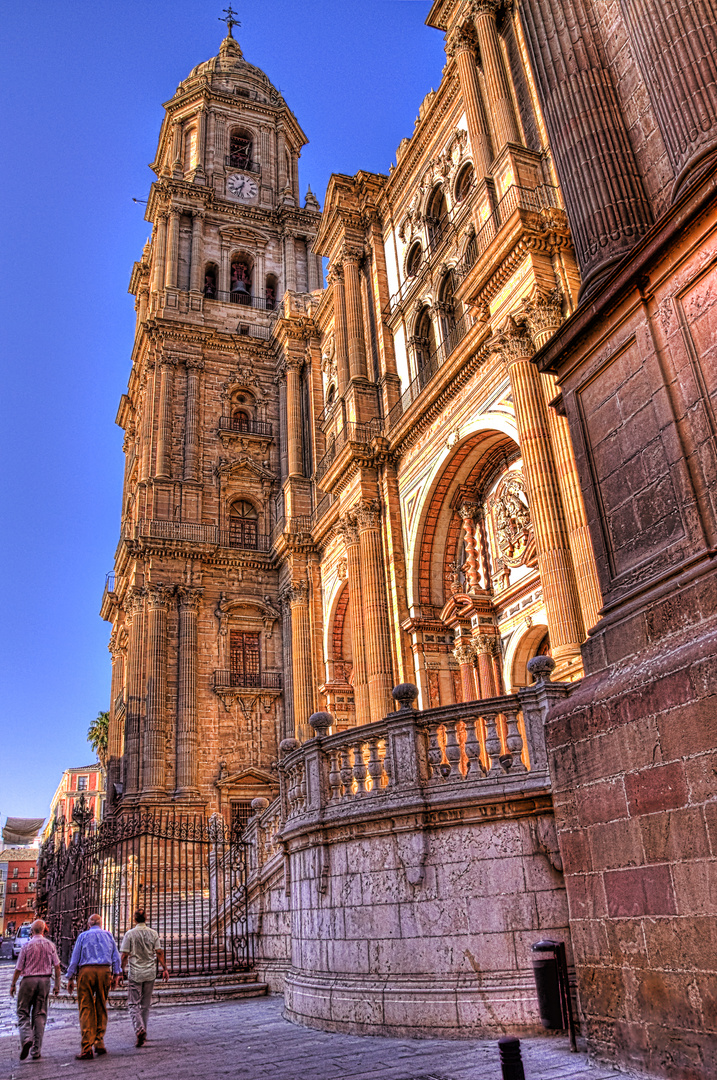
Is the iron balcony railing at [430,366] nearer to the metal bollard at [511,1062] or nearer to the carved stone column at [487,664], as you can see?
the carved stone column at [487,664]

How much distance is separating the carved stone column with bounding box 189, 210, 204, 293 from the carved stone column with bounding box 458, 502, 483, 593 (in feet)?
62.3

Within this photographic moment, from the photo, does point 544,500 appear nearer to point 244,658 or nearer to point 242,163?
point 244,658

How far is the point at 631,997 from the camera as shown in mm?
6176

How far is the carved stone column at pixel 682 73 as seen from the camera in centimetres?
703

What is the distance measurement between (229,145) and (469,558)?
2918cm

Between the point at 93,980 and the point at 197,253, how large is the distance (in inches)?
1218

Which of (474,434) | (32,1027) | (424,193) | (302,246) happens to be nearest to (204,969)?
(32,1027)

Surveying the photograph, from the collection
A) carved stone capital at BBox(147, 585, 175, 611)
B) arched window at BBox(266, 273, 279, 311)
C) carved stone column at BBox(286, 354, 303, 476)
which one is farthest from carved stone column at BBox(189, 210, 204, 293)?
carved stone capital at BBox(147, 585, 175, 611)

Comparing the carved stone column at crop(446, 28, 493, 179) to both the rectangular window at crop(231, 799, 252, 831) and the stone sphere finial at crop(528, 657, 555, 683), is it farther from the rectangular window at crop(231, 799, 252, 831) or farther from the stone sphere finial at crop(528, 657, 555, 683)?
the rectangular window at crop(231, 799, 252, 831)

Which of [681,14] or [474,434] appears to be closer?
[681,14]

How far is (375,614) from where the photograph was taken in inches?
854

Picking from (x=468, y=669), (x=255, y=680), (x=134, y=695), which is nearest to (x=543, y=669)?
(x=468, y=669)

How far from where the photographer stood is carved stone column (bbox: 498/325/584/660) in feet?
44.7

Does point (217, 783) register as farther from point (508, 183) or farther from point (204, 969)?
point (508, 183)
